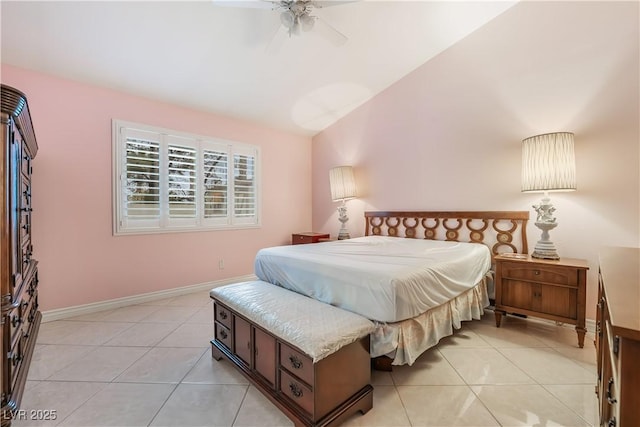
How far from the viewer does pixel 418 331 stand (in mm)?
1730

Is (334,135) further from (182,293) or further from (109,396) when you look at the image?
(109,396)

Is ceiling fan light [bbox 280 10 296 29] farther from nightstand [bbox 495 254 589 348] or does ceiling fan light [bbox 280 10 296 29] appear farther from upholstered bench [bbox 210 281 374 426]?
nightstand [bbox 495 254 589 348]

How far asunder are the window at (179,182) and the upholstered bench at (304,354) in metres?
2.05

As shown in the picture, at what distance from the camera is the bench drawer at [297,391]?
1261 mm

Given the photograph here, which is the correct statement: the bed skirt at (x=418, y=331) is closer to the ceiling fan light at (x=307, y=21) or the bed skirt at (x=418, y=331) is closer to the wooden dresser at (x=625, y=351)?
the wooden dresser at (x=625, y=351)

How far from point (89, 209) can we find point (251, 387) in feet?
8.36

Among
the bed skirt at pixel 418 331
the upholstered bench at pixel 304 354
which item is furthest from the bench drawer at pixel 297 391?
the bed skirt at pixel 418 331

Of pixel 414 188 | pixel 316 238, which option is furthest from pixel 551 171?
pixel 316 238

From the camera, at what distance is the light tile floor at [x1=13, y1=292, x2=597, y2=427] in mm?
1391

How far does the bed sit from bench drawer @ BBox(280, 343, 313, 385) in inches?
18.6

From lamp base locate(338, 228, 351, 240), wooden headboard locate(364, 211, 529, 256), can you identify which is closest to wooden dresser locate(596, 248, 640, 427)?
wooden headboard locate(364, 211, 529, 256)

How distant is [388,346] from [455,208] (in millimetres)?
2127

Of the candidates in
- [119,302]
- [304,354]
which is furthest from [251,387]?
[119,302]

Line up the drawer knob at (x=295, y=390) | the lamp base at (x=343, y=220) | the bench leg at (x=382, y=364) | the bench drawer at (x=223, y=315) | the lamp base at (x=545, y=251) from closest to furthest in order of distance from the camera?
the drawer knob at (x=295, y=390) < the bench leg at (x=382, y=364) < the bench drawer at (x=223, y=315) < the lamp base at (x=545, y=251) < the lamp base at (x=343, y=220)
